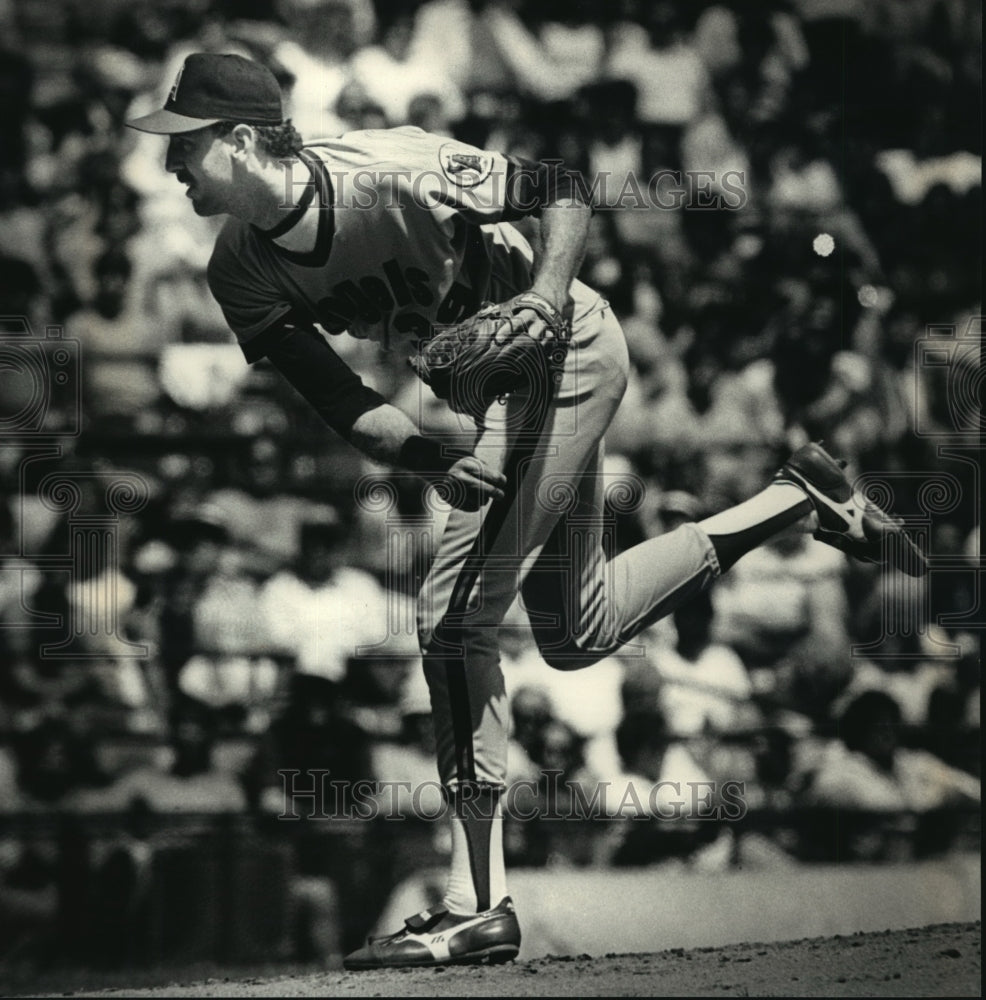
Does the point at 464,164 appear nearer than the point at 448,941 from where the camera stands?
No

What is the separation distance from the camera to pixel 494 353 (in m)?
5.18

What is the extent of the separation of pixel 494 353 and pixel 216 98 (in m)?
1.26

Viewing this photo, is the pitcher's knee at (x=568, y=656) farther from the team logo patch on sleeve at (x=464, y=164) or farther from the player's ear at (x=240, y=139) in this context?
the player's ear at (x=240, y=139)

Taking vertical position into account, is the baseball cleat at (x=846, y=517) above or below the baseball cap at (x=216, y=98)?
below

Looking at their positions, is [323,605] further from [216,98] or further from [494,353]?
[216,98]

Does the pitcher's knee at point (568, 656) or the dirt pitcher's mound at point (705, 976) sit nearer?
the dirt pitcher's mound at point (705, 976)

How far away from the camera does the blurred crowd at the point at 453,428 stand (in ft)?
17.1

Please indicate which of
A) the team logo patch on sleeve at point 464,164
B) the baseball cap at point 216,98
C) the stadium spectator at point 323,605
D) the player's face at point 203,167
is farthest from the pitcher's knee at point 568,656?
the baseball cap at point 216,98

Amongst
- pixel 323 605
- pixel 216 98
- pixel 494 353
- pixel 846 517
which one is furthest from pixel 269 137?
pixel 846 517

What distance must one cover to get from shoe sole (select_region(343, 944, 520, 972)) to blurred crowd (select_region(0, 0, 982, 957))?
142 millimetres

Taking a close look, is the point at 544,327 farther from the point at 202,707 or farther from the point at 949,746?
the point at 949,746

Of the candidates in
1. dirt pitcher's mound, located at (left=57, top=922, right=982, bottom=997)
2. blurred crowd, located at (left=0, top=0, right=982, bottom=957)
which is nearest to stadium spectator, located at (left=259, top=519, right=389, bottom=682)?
blurred crowd, located at (left=0, top=0, right=982, bottom=957)

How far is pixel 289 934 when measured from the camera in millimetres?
5184

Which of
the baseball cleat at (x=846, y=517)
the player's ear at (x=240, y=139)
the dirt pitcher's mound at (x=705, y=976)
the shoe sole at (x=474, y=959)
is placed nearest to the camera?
the dirt pitcher's mound at (x=705, y=976)
